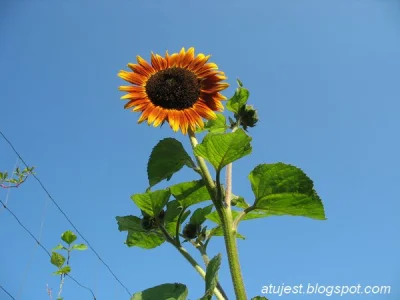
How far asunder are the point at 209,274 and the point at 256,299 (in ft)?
0.38

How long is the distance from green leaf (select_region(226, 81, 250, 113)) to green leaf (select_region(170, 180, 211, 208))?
0.30m

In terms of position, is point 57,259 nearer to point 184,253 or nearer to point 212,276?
point 184,253

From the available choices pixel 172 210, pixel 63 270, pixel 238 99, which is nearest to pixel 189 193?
pixel 172 210

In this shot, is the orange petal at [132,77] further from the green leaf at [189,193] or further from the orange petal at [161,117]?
the green leaf at [189,193]

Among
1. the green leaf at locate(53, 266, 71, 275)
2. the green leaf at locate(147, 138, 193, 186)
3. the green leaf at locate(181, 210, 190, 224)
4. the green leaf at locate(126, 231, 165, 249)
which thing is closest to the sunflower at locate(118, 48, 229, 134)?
the green leaf at locate(147, 138, 193, 186)

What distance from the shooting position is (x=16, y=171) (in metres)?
3.21

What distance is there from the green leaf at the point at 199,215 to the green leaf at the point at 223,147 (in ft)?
0.82

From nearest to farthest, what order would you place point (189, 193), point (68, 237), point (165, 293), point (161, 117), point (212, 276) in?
point (212, 276) → point (165, 293) → point (189, 193) → point (161, 117) → point (68, 237)

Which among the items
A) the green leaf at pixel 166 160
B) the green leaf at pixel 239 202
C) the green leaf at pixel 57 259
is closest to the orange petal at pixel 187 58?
the green leaf at pixel 166 160

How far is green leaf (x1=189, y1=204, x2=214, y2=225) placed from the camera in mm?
1220

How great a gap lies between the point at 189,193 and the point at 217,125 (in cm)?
29

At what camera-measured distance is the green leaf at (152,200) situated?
1.12m

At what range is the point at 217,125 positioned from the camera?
4.38ft

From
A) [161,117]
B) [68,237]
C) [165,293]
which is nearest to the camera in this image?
[165,293]
